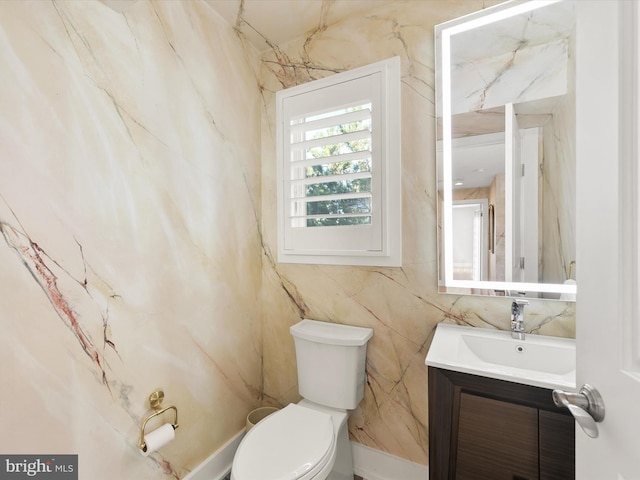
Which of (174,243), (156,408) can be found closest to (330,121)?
(174,243)

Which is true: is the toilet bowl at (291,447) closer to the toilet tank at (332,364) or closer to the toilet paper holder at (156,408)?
the toilet tank at (332,364)

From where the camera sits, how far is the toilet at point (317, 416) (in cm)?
115

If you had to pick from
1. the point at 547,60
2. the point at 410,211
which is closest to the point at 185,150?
the point at 410,211

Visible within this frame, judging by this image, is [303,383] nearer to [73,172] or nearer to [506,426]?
[506,426]

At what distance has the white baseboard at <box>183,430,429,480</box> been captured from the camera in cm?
149

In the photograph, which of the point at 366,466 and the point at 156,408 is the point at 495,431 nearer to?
the point at 366,466

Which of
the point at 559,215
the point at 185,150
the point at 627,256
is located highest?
the point at 185,150

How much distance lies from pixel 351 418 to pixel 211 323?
92 centimetres

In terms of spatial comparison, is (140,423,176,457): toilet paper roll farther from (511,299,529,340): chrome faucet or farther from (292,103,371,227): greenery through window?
(511,299,529,340): chrome faucet

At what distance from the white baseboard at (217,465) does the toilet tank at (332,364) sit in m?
0.51

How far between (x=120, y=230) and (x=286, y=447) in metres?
1.08

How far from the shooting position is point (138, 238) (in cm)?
123

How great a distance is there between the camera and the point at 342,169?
1.68 meters

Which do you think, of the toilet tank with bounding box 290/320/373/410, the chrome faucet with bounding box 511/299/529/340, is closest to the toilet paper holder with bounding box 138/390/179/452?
the toilet tank with bounding box 290/320/373/410
